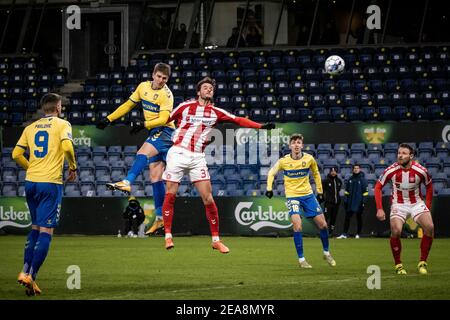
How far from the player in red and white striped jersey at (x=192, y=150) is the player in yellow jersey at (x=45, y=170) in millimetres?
2663

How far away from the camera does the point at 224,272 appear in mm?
15648

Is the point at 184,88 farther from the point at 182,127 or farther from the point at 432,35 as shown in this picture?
the point at 182,127

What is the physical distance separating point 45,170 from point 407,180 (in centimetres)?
627

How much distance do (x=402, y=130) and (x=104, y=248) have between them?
445 inches

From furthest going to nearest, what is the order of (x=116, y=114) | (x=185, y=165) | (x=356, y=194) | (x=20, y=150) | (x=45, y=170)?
(x=356, y=194) < (x=185, y=165) < (x=116, y=114) < (x=20, y=150) < (x=45, y=170)

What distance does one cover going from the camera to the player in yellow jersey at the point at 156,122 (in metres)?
14.8

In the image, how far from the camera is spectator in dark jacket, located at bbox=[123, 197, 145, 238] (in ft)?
90.5

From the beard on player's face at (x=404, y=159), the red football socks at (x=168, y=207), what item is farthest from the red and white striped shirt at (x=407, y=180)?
the red football socks at (x=168, y=207)

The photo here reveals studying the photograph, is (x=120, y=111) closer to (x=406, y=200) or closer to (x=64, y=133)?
(x=64, y=133)

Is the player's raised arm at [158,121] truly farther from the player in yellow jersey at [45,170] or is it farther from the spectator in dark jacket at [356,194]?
the spectator in dark jacket at [356,194]

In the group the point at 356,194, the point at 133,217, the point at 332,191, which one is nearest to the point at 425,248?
the point at 356,194

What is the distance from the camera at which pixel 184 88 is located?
Result: 32875 mm

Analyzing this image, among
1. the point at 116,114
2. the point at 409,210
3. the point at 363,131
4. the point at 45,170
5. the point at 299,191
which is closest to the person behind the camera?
the point at 45,170

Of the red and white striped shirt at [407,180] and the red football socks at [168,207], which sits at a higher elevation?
the red and white striped shirt at [407,180]
